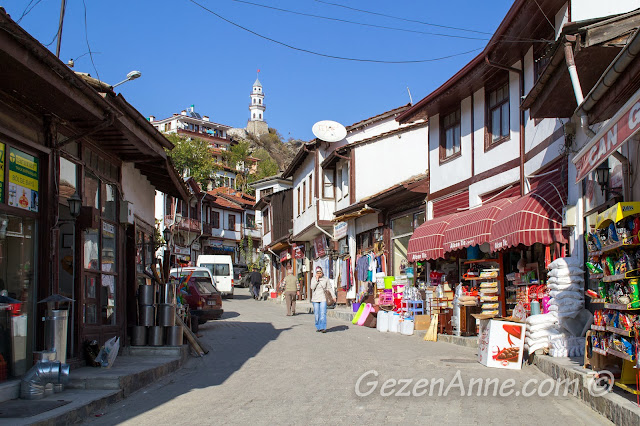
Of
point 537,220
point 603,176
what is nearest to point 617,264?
point 603,176

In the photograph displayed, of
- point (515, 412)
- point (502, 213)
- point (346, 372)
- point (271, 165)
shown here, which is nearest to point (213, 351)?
point (346, 372)

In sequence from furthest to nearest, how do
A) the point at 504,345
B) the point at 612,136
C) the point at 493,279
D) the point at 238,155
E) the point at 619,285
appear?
the point at 238,155 < the point at 493,279 < the point at 504,345 < the point at 619,285 < the point at 612,136

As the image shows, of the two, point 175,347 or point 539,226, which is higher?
point 539,226

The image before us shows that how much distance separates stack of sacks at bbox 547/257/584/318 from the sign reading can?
9.07 feet

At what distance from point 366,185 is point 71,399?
1917cm

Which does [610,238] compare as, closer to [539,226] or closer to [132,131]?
[539,226]

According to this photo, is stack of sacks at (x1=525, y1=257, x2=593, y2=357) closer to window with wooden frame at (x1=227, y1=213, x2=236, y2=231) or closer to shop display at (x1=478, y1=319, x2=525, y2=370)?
shop display at (x1=478, y1=319, x2=525, y2=370)

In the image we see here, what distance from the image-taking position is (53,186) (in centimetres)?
907

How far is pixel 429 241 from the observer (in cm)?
1653

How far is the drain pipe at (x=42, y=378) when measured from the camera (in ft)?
24.8

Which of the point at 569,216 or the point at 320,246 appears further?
the point at 320,246

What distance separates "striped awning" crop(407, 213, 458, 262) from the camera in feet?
53.0

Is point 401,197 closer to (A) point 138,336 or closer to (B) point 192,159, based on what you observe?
(A) point 138,336

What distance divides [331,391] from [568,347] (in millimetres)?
4037
